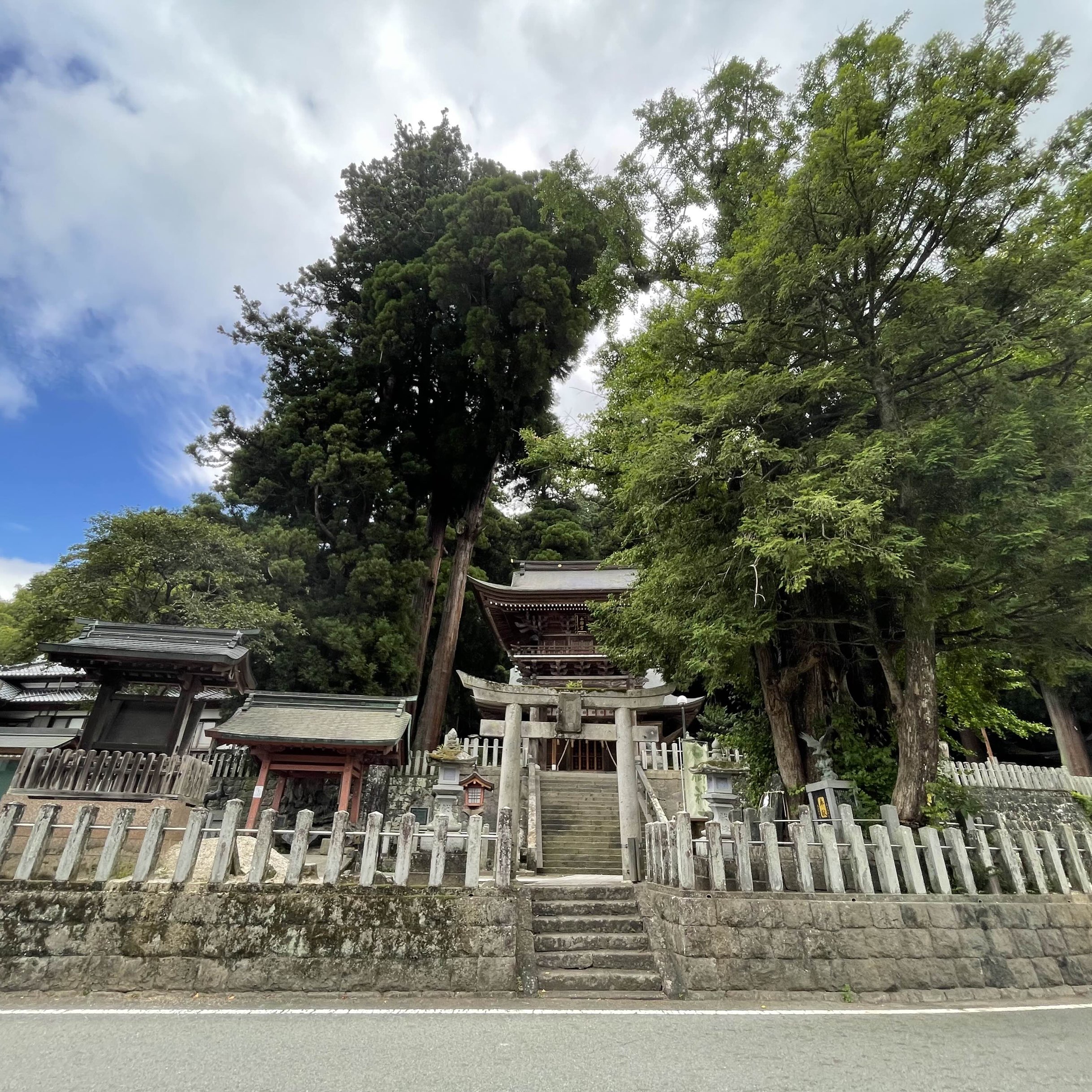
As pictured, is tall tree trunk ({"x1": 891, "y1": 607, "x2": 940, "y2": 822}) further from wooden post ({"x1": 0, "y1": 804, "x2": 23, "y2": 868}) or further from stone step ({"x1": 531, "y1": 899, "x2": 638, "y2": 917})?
wooden post ({"x1": 0, "y1": 804, "x2": 23, "y2": 868})

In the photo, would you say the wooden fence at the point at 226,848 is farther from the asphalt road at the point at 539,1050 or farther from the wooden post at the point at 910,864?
the wooden post at the point at 910,864

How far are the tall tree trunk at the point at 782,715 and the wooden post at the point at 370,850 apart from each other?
15.5ft

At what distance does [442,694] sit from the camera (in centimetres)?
1800

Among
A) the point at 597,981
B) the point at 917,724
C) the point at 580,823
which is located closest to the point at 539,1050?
the point at 597,981

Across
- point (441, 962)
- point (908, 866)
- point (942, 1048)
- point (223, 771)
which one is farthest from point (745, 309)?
point (223, 771)

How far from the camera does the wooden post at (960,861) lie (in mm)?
4965

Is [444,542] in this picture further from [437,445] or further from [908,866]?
[908,866]

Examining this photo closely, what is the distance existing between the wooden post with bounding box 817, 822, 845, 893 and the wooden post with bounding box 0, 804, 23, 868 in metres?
6.98

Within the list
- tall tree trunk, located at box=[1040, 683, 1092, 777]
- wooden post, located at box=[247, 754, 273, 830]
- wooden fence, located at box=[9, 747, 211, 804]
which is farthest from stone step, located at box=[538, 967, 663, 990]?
tall tree trunk, located at box=[1040, 683, 1092, 777]

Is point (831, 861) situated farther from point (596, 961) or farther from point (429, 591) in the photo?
point (429, 591)

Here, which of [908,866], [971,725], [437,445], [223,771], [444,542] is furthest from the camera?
[444,542]

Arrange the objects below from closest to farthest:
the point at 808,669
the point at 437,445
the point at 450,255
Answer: the point at 808,669 → the point at 450,255 → the point at 437,445

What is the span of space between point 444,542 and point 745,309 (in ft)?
59.1

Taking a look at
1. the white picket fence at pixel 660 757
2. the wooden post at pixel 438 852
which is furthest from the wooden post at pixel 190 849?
the white picket fence at pixel 660 757
